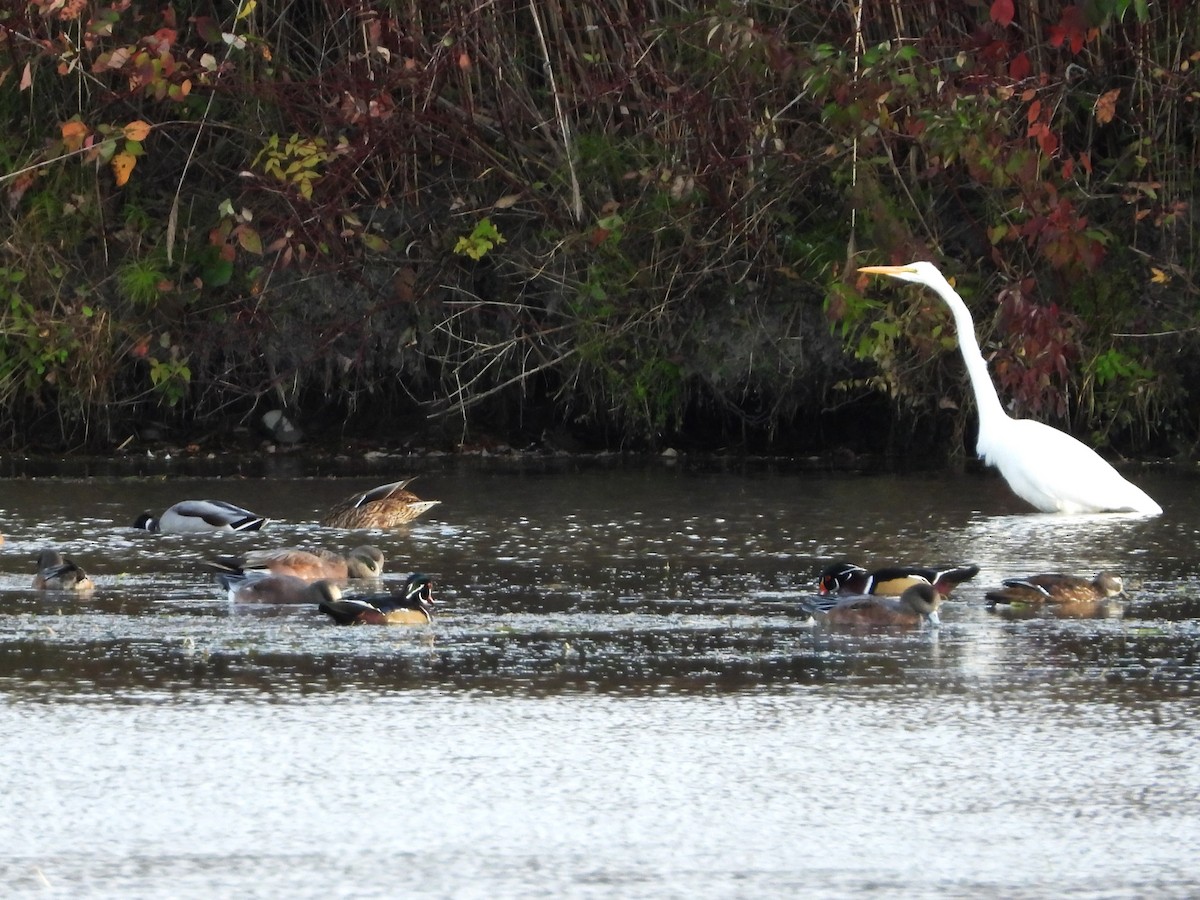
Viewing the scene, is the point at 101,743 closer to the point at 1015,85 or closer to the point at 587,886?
the point at 587,886

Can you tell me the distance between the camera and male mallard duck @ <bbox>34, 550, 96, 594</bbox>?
6.55 m

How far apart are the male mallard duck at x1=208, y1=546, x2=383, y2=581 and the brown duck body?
5.90 feet

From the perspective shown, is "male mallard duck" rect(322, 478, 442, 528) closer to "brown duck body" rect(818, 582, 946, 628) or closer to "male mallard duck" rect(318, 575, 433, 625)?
"male mallard duck" rect(318, 575, 433, 625)

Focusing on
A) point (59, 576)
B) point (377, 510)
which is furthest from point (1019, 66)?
point (59, 576)

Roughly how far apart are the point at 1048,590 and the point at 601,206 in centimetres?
511

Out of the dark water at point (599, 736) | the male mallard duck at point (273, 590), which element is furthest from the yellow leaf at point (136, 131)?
the male mallard duck at point (273, 590)

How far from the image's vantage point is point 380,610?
5961 millimetres

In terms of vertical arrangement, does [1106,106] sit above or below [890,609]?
above

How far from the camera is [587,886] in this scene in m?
3.54

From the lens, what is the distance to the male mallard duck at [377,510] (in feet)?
27.7

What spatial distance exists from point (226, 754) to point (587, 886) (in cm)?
121

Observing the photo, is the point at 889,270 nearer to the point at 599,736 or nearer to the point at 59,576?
the point at 59,576

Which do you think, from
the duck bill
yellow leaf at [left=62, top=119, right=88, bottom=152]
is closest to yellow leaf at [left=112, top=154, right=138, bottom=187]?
yellow leaf at [left=62, top=119, right=88, bottom=152]

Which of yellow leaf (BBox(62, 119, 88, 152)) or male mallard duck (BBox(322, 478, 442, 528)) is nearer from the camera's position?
male mallard duck (BBox(322, 478, 442, 528))
